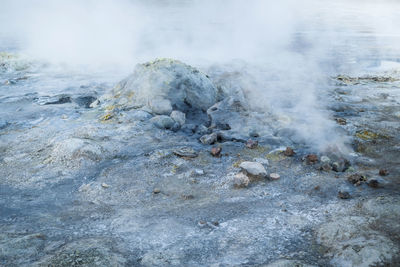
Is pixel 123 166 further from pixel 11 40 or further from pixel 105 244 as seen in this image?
pixel 11 40

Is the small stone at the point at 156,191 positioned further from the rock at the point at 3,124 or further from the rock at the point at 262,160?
the rock at the point at 3,124

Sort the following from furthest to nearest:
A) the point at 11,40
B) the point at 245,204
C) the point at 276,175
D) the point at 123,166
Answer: the point at 11,40, the point at 123,166, the point at 276,175, the point at 245,204

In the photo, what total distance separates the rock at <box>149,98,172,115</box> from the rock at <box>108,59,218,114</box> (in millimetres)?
83

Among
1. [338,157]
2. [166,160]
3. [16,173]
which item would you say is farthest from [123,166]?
[338,157]

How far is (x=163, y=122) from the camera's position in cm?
559

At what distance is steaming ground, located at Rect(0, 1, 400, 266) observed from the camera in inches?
116

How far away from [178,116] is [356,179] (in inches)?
109

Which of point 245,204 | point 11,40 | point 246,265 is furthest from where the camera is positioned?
point 11,40

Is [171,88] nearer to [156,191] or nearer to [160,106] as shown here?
[160,106]

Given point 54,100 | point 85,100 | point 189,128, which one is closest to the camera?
point 189,128

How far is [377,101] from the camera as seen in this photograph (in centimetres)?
698

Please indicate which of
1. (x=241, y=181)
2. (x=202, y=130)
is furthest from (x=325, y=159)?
(x=202, y=130)

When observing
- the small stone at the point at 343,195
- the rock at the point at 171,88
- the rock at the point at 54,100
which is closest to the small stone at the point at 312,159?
the small stone at the point at 343,195

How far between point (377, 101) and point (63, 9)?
17921 millimetres
